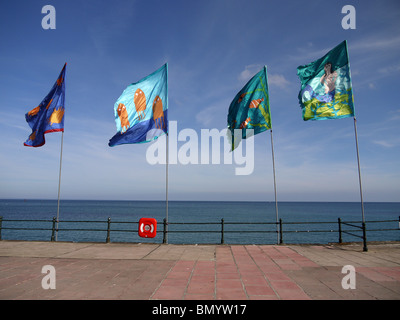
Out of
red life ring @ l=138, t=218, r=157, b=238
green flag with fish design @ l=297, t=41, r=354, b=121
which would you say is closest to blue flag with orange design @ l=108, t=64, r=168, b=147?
red life ring @ l=138, t=218, r=157, b=238

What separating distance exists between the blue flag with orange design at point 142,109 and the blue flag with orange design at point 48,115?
3796mm

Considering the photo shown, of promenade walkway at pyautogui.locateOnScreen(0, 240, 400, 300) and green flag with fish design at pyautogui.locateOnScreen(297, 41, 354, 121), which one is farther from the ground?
green flag with fish design at pyautogui.locateOnScreen(297, 41, 354, 121)

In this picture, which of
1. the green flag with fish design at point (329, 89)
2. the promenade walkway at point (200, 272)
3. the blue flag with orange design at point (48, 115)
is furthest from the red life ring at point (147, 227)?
the green flag with fish design at point (329, 89)

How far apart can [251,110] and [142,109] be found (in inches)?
219

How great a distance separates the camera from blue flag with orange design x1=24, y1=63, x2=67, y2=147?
1266 centimetres

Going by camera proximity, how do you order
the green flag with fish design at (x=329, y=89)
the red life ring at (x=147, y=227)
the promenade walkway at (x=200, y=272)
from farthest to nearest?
the green flag with fish design at (x=329, y=89) < the red life ring at (x=147, y=227) < the promenade walkway at (x=200, y=272)

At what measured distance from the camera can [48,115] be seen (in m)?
12.8

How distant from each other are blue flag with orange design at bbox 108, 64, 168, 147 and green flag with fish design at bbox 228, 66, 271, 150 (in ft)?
12.5

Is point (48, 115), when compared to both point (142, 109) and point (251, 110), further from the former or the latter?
point (251, 110)

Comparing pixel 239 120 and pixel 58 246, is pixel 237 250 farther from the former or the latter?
pixel 58 246

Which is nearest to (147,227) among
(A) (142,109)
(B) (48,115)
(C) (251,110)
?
(A) (142,109)

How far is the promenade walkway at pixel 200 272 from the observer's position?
5.23 metres

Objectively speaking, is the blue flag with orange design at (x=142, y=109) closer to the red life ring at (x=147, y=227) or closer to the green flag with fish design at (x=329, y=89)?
the red life ring at (x=147, y=227)

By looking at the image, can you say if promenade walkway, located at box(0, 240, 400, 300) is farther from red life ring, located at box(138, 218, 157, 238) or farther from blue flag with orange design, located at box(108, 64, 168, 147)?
blue flag with orange design, located at box(108, 64, 168, 147)
